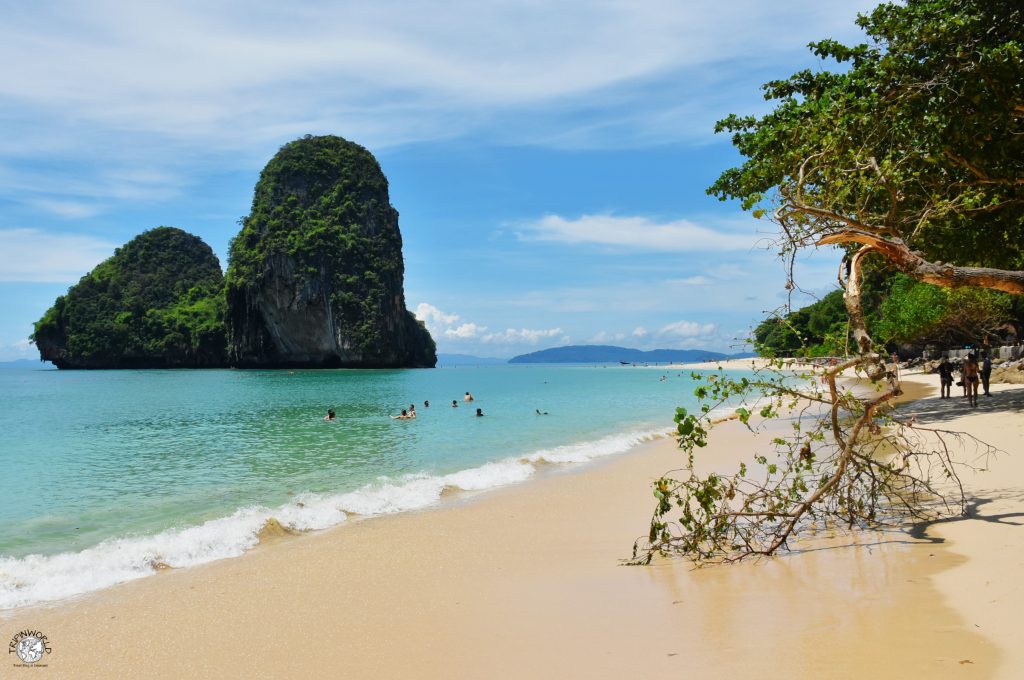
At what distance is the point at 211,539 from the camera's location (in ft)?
26.9

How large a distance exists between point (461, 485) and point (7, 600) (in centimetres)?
710

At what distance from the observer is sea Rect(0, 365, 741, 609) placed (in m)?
7.96

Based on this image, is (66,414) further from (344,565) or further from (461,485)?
(344,565)

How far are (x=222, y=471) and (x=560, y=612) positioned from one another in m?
11.7

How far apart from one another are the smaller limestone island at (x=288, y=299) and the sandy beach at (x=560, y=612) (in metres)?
87.6

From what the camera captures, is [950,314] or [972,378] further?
[950,314]

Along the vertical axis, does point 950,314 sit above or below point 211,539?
above

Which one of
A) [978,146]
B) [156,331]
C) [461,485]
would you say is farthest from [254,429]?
[156,331]

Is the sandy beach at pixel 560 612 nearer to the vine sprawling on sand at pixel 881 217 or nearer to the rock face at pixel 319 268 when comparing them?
the vine sprawling on sand at pixel 881 217

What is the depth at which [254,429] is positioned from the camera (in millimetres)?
24125

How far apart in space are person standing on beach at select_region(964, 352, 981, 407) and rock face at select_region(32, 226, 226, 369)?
104626 mm

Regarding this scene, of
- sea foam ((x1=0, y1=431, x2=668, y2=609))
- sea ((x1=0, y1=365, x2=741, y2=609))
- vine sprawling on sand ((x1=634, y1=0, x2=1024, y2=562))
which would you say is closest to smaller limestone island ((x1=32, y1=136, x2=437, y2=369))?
sea ((x1=0, y1=365, x2=741, y2=609))

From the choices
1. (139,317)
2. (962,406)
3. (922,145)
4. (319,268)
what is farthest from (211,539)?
(139,317)

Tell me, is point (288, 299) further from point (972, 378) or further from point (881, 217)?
point (881, 217)
